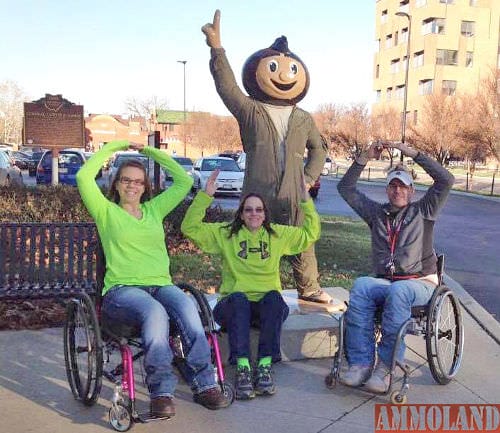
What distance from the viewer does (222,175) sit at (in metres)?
19.1

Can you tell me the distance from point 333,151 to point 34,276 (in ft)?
152

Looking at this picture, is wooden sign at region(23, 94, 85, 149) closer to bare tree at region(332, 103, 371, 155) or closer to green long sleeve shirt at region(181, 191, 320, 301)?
green long sleeve shirt at region(181, 191, 320, 301)

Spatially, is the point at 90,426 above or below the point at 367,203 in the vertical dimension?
below

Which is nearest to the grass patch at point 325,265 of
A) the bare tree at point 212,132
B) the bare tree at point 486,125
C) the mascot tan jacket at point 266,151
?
the mascot tan jacket at point 266,151

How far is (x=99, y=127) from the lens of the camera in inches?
3295

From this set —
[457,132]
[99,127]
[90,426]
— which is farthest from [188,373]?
[99,127]

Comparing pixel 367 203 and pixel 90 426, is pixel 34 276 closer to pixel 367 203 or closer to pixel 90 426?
pixel 90 426

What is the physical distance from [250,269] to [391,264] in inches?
37.5

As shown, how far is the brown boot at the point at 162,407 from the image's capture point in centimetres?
309

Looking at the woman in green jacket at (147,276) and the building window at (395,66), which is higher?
the building window at (395,66)

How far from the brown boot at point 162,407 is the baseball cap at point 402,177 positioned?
2053 mm

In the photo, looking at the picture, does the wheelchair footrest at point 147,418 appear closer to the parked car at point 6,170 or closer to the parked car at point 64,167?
the parked car at point 6,170

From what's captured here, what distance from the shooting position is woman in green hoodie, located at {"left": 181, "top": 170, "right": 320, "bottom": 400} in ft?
11.9

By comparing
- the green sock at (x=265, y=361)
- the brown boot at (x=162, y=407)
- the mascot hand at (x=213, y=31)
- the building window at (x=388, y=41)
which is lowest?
the brown boot at (x=162, y=407)
